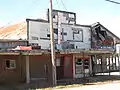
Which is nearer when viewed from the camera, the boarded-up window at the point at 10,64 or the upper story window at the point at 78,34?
the boarded-up window at the point at 10,64

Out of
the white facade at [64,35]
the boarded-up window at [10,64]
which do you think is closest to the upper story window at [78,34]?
the white facade at [64,35]

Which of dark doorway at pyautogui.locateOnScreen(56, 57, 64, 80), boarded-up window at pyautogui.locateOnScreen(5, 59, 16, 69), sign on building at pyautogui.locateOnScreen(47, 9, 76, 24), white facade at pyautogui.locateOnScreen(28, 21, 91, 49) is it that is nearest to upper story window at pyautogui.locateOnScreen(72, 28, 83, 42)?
white facade at pyautogui.locateOnScreen(28, 21, 91, 49)

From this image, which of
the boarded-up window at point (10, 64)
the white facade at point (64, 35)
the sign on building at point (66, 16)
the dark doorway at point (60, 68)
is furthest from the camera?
the sign on building at point (66, 16)

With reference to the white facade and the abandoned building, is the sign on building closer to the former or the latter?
the abandoned building

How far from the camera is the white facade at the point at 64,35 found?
30.3m

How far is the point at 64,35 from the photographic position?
33.2 metres

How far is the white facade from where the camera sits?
3027 centimetres

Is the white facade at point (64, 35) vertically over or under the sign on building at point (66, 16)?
under

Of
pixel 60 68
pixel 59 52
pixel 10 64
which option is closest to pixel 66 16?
pixel 60 68

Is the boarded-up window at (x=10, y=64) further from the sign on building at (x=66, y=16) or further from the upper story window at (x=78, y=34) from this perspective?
the upper story window at (x=78, y=34)

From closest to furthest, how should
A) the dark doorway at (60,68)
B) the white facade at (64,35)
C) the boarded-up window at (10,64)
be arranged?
the boarded-up window at (10,64)
the dark doorway at (60,68)
the white facade at (64,35)

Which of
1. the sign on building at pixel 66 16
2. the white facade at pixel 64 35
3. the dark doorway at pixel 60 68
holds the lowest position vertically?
the dark doorway at pixel 60 68

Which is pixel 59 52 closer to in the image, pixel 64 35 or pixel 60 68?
pixel 60 68

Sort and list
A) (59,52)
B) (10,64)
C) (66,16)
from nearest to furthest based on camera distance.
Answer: (59,52)
(10,64)
(66,16)
